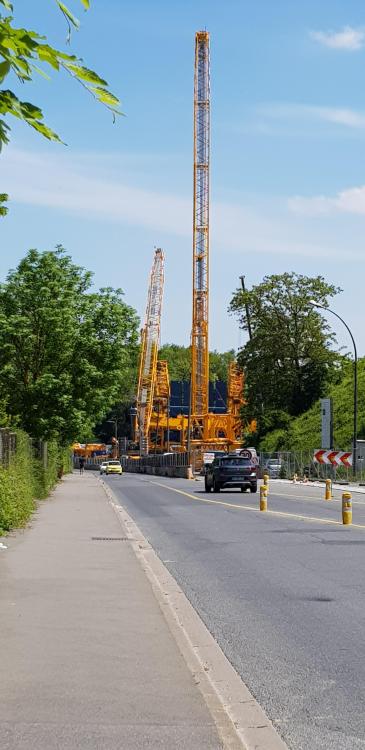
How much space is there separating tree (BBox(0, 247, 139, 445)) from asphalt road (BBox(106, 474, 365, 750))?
13236 mm

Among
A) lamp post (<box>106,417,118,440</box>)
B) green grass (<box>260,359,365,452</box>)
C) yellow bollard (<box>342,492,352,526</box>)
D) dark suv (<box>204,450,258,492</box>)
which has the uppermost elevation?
lamp post (<box>106,417,118,440</box>)

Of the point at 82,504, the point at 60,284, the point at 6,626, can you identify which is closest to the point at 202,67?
the point at 60,284

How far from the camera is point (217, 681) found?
23.5 feet

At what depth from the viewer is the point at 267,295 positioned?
93.2m

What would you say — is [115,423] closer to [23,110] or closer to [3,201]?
[3,201]

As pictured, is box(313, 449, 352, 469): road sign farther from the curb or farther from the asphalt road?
the curb

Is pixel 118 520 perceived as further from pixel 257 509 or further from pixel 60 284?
pixel 60 284

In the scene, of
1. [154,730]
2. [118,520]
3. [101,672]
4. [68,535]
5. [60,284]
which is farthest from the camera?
[60,284]

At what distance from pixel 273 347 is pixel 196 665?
85389 mm

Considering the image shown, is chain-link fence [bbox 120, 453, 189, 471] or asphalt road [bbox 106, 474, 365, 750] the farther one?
chain-link fence [bbox 120, 453, 189, 471]

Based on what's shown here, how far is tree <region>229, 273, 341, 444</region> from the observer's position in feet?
302

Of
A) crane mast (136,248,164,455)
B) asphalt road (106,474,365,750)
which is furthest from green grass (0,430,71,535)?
crane mast (136,248,164,455)

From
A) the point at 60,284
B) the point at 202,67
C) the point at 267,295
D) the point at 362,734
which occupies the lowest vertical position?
the point at 362,734

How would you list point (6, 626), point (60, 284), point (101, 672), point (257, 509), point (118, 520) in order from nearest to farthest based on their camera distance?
point (101, 672), point (6, 626), point (118, 520), point (257, 509), point (60, 284)
